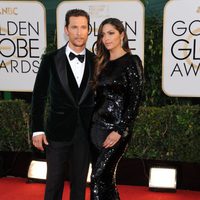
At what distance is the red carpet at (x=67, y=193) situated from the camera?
168 inches

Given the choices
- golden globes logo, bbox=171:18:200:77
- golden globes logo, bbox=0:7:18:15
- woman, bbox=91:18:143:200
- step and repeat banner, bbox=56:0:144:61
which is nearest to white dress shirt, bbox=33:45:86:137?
woman, bbox=91:18:143:200

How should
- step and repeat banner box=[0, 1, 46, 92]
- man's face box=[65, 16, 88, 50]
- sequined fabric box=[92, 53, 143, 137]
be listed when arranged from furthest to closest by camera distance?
step and repeat banner box=[0, 1, 46, 92] < man's face box=[65, 16, 88, 50] < sequined fabric box=[92, 53, 143, 137]

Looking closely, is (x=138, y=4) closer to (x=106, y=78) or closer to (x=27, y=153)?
(x=106, y=78)

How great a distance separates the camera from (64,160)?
3145 mm

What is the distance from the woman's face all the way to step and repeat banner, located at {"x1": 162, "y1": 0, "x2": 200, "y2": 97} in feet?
5.05

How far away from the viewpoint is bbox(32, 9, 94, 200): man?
9.91ft

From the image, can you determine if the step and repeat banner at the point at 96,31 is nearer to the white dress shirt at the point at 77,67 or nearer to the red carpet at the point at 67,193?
the red carpet at the point at 67,193

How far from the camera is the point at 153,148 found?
4.52m

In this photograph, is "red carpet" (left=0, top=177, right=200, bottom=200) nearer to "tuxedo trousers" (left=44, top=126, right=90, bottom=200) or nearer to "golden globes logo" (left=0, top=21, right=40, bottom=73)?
"tuxedo trousers" (left=44, top=126, right=90, bottom=200)

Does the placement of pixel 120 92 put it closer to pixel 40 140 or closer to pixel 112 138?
pixel 112 138

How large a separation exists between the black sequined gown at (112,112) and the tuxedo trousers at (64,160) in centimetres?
18

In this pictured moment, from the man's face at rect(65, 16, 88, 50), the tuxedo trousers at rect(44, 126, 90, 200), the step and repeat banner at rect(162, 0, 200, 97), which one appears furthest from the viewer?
the step and repeat banner at rect(162, 0, 200, 97)

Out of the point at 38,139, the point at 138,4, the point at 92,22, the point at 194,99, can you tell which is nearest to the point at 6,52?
the point at 92,22

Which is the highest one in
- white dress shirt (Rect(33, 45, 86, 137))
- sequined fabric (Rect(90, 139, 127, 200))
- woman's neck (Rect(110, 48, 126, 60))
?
woman's neck (Rect(110, 48, 126, 60))
